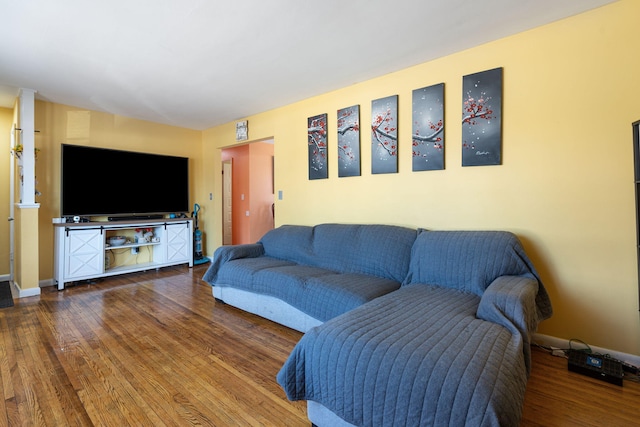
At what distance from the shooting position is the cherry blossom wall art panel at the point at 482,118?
2.41 meters

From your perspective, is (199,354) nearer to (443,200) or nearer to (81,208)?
(443,200)

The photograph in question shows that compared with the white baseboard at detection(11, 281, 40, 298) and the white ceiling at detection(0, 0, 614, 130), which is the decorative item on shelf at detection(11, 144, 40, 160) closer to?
the white ceiling at detection(0, 0, 614, 130)

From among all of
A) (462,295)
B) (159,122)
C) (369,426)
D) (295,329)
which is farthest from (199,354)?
(159,122)

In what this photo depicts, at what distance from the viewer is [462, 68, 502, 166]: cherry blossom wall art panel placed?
2.41 metres

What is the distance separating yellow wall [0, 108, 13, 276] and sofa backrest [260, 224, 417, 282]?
12.7ft

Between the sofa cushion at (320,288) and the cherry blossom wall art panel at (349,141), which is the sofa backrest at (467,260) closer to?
the sofa cushion at (320,288)

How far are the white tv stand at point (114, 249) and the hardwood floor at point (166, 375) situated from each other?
2.71 ft

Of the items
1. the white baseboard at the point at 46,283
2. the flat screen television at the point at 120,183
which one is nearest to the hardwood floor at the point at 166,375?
the white baseboard at the point at 46,283

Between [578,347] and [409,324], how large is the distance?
1.66m

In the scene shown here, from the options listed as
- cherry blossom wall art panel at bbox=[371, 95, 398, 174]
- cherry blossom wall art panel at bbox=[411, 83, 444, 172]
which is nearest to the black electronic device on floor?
cherry blossom wall art panel at bbox=[411, 83, 444, 172]

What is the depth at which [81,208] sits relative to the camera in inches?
161

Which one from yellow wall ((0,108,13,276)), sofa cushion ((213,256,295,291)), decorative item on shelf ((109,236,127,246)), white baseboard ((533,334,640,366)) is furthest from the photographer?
decorative item on shelf ((109,236,127,246))

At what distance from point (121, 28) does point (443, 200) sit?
3.00 m

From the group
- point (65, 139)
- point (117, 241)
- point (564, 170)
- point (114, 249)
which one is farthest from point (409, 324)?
point (65, 139)
